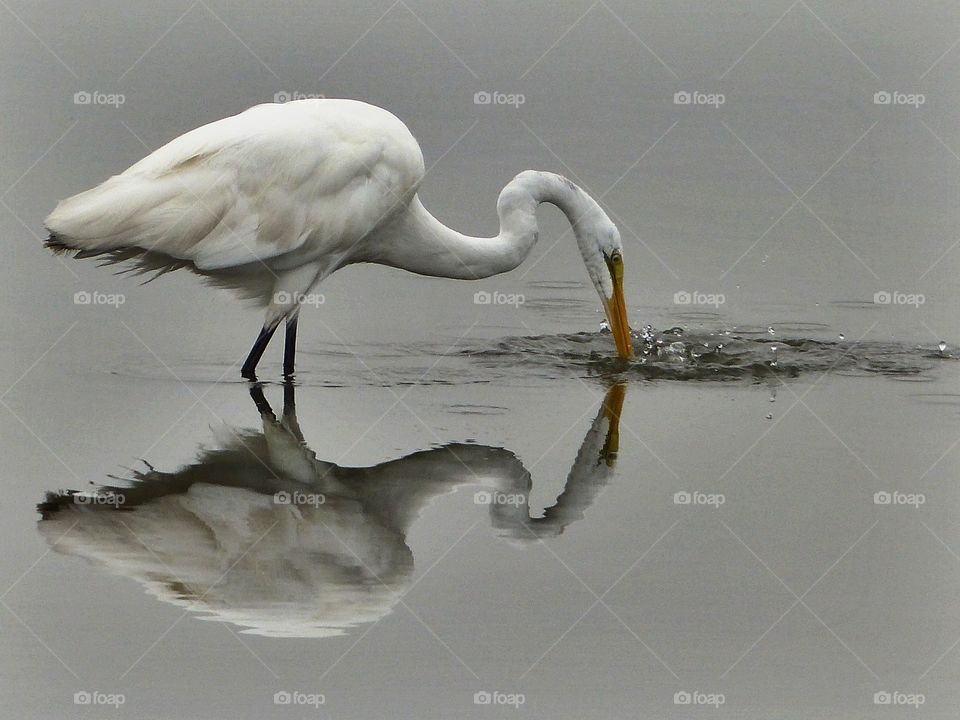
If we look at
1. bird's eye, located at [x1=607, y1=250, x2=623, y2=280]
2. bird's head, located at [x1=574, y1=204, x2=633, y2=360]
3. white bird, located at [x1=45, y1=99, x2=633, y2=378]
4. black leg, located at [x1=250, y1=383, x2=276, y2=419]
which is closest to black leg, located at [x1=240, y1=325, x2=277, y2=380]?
white bird, located at [x1=45, y1=99, x2=633, y2=378]

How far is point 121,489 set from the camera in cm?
660

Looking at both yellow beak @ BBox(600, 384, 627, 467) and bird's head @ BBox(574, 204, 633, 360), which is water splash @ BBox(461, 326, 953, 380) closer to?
bird's head @ BBox(574, 204, 633, 360)

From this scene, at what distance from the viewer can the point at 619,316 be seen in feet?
28.9

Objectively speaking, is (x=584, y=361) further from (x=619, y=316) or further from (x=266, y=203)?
(x=266, y=203)

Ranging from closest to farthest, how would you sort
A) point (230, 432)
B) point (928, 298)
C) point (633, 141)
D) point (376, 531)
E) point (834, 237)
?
point (376, 531) → point (230, 432) → point (928, 298) → point (834, 237) → point (633, 141)

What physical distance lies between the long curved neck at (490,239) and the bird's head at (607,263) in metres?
0.04

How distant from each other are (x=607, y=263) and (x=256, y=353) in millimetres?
2212

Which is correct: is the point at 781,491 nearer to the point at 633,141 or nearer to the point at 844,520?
the point at 844,520

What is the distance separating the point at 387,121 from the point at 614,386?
2.05 meters

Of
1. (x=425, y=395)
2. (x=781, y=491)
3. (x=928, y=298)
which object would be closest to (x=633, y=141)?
(x=928, y=298)

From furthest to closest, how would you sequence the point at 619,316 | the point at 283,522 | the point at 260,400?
the point at 619,316
the point at 260,400
the point at 283,522

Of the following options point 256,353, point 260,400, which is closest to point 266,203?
point 256,353

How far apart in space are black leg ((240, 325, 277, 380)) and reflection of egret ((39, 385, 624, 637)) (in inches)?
38.7

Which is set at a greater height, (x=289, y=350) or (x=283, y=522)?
(x=289, y=350)
